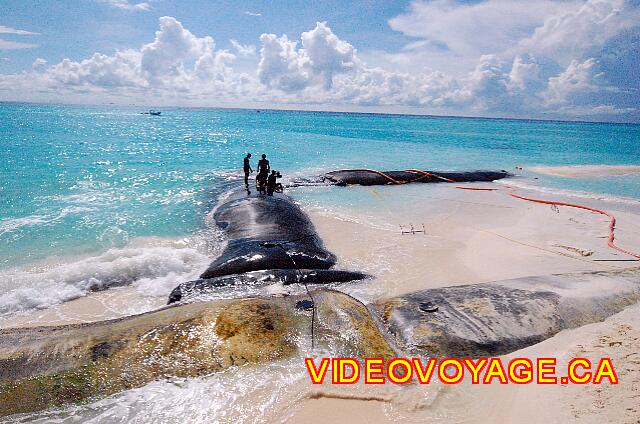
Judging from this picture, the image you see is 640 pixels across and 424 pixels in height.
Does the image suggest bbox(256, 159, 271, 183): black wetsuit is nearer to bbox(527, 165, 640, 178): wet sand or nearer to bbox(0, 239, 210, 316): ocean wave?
bbox(0, 239, 210, 316): ocean wave

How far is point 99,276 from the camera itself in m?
10.5

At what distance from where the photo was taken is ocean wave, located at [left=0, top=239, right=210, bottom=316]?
945 cm

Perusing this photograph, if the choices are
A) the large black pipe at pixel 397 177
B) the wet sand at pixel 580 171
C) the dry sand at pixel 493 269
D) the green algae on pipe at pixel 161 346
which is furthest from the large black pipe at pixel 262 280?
the wet sand at pixel 580 171

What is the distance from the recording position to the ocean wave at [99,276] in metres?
9.45

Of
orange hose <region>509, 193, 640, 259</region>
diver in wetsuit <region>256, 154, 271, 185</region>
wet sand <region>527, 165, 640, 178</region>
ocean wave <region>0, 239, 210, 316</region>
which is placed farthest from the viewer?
wet sand <region>527, 165, 640, 178</region>

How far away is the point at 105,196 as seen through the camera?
20719 mm

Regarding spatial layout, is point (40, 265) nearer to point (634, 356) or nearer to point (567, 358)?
point (567, 358)

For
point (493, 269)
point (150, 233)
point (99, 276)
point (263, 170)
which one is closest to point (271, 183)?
point (263, 170)

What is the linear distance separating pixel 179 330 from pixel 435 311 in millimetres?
4940

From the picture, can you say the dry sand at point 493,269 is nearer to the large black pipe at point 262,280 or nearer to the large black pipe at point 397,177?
the large black pipe at point 262,280

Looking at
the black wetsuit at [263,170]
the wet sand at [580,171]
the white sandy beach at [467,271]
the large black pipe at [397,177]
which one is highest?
the black wetsuit at [263,170]

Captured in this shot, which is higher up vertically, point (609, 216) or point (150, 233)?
point (609, 216)

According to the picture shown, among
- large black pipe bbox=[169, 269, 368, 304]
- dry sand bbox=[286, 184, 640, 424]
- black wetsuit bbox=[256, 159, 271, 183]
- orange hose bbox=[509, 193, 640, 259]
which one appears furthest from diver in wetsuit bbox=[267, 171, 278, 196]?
orange hose bbox=[509, 193, 640, 259]

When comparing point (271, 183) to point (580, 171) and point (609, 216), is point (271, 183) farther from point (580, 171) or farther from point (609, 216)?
point (580, 171)
